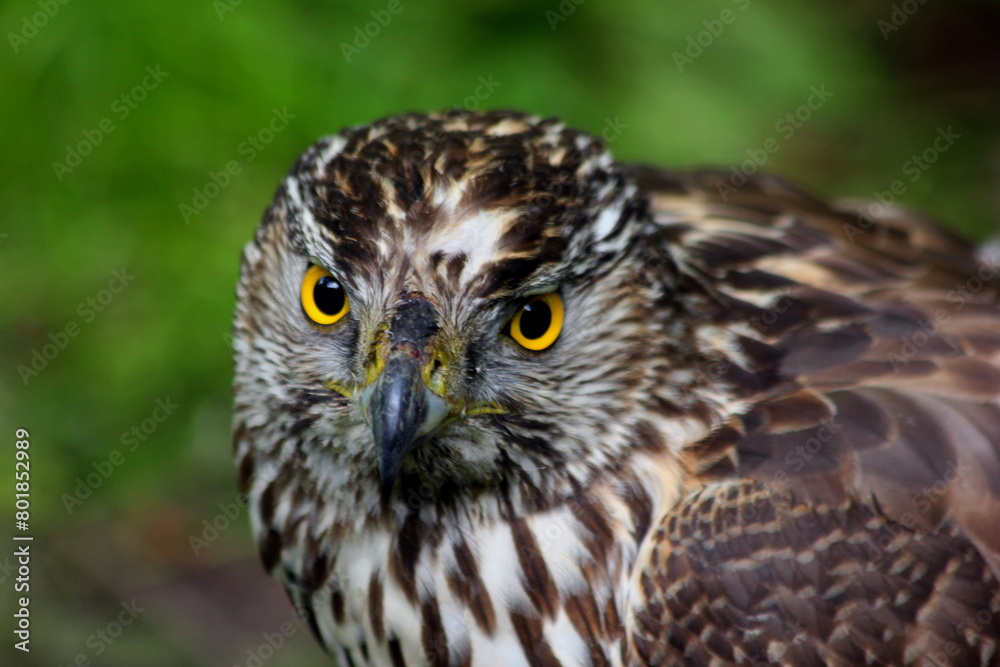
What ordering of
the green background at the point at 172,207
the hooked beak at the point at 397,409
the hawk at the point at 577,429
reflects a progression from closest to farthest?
the hooked beak at the point at 397,409 < the hawk at the point at 577,429 < the green background at the point at 172,207

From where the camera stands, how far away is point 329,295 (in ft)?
10.3

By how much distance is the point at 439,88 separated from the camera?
19.6ft

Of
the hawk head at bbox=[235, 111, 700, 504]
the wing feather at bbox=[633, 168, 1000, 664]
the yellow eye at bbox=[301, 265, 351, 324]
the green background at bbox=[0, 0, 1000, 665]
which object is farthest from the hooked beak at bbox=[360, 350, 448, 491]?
the green background at bbox=[0, 0, 1000, 665]

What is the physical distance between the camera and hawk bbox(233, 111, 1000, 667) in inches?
120

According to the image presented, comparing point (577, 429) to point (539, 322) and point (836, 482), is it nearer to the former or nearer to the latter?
point (539, 322)

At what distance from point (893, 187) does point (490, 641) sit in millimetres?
4756

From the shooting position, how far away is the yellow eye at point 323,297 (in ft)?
10.2

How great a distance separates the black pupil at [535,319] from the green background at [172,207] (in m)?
2.84

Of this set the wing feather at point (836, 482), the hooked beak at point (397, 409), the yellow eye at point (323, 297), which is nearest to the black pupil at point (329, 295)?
the yellow eye at point (323, 297)

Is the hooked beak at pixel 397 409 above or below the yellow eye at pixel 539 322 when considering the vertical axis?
below

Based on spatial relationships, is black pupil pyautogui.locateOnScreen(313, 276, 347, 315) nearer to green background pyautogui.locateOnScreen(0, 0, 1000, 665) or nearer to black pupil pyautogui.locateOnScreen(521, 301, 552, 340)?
black pupil pyautogui.locateOnScreen(521, 301, 552, 340)

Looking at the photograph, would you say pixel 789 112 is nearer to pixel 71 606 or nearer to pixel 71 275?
pixel 71 275

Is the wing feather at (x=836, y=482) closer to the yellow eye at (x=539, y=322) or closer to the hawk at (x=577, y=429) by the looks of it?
the hawk at (x=577, y=429)

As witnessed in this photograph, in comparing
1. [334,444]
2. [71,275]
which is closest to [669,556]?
[334,444]
